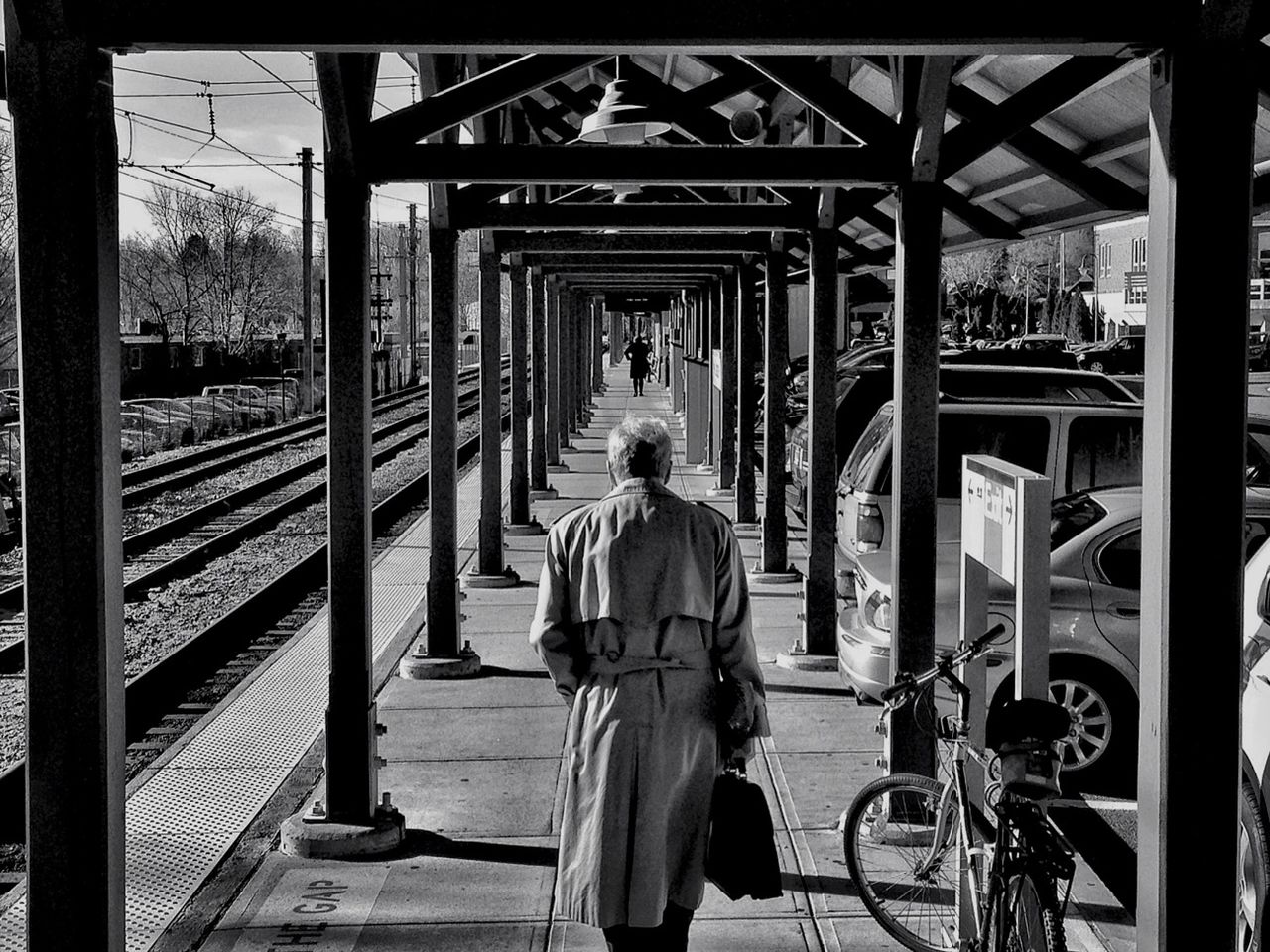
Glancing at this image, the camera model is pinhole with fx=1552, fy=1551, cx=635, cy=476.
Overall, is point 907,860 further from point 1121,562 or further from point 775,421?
point 775,421

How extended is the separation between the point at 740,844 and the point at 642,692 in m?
0.50

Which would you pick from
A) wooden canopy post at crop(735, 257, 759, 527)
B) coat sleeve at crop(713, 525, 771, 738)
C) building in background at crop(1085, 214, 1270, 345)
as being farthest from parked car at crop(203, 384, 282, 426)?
building in background at crop(1085, 214, 1270, 345)

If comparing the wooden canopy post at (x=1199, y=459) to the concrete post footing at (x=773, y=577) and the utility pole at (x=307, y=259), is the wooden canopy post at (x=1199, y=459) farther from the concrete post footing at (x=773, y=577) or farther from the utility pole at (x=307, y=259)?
the utility pole at (x=307, y=259)

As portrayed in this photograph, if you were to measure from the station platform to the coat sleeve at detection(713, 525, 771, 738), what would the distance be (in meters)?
1.37

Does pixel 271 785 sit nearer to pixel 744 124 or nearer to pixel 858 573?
pixel 858 573

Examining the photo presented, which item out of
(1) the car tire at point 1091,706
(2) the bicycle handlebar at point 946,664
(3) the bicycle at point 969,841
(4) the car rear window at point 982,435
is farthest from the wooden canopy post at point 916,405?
(4) the car rear window at point 982,435

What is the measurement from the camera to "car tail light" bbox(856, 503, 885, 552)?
31.9 ft

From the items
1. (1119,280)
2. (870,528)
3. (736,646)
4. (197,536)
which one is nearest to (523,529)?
(197,536)

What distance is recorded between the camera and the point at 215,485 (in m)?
24.8

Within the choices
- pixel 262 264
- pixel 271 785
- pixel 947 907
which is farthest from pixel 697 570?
pixel 262 264

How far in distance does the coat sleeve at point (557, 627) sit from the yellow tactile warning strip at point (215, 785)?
6.77 feet

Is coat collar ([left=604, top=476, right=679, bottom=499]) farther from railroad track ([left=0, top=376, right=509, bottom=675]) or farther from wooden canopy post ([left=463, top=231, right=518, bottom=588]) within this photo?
wooden canopy post ([left=463, top=231, right=518, bottom=588])

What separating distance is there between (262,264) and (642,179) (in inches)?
2752

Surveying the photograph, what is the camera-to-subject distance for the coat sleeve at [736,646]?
14.5 ft
